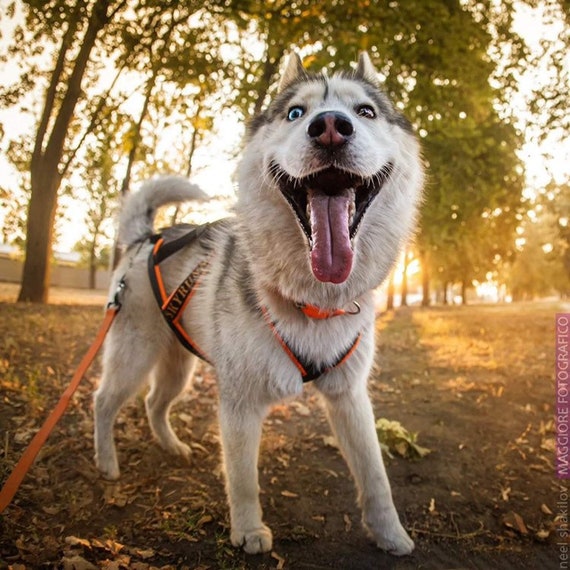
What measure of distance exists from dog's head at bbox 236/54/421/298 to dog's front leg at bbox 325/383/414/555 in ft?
2.92

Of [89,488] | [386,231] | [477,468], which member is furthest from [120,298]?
[477,468]

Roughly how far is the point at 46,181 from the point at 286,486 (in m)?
7.31

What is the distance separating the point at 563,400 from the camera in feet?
15.9

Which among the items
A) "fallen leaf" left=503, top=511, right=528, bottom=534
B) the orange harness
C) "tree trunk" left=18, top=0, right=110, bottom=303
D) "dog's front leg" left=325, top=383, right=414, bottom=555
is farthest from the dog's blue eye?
"tree trunk" left=18, top=0, right=110, bottom=303

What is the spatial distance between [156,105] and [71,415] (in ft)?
25.8

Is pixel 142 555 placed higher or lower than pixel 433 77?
lower

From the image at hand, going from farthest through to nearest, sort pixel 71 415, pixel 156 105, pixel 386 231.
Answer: pixel 156 105 < pixel 71 415 < pixel 386 231

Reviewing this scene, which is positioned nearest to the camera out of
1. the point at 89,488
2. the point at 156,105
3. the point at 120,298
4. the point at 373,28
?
the point at 89,488

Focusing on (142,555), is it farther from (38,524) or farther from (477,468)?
(477,468)

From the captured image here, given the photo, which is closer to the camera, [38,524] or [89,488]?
[38,524]

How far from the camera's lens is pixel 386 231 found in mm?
2361

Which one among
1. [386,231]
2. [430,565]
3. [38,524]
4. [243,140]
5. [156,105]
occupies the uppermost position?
[156,105]

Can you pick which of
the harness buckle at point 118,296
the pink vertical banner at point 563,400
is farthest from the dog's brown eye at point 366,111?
the pink vertical banner at point 563,400

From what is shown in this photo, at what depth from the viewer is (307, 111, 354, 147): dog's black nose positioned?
1.94 meters
